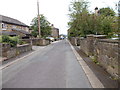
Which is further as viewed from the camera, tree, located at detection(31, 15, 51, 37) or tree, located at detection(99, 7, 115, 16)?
tree, located at detection(31, 15, 51, 37)

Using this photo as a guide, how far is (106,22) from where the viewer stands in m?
14.6

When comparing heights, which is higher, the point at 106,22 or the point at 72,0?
the point at 72,0

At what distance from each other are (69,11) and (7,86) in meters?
21.5

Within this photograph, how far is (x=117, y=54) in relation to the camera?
4.53 m

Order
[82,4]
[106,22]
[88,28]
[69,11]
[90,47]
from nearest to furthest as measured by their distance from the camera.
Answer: [90,47]
[106,22]
[88,28]
[82,4]
[69,11]

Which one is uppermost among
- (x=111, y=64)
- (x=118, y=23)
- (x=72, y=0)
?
(x=72, y=0)

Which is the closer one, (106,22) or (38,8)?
(106,22)

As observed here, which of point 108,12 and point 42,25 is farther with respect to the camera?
point 42,25

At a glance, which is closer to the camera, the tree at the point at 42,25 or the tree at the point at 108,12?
the tree at the point at 108,12

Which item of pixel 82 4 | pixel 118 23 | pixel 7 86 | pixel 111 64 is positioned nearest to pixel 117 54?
pixel 111 64

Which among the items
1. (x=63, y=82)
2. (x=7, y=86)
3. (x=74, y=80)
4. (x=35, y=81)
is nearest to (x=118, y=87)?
(x=74, y=80)

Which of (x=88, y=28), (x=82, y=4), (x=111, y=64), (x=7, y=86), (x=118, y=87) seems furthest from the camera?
(x=82, y=4)

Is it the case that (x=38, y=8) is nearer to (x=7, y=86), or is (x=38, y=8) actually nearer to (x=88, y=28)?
(x=88, y=28)

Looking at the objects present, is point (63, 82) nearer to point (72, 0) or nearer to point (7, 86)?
point (7, 86)
